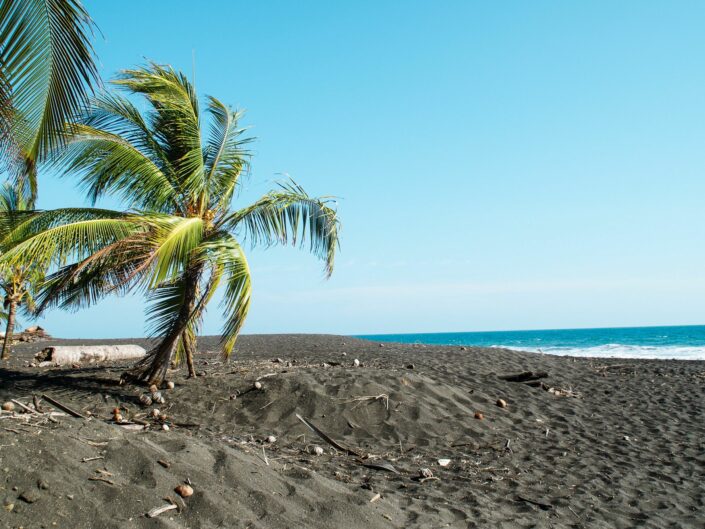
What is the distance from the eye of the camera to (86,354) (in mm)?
14867

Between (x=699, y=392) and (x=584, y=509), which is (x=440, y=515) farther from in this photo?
(x=699, y=392)

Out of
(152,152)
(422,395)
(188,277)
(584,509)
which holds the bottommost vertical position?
(584,509)

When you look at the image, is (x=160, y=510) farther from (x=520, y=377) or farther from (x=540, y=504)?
(x=520, y=377)

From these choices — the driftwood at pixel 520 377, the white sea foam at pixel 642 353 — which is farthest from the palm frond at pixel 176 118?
the white sea foam at pixel 642 353

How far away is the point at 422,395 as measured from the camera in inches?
404

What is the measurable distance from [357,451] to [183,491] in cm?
332

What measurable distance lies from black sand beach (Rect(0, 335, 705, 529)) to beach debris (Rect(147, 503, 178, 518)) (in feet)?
0.10

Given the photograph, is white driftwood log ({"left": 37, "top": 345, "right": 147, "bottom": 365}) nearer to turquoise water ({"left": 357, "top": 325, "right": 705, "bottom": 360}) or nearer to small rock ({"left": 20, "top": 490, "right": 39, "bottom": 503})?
small rock ({"left": 20, "top": 490, "right": 39, "bottom": 503})

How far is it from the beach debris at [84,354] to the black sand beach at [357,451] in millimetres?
1468

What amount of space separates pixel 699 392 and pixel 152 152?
500 inches

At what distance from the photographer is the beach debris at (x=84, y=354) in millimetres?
13820

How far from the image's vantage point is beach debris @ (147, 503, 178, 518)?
4449 millimetres

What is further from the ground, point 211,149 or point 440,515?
point 211,149

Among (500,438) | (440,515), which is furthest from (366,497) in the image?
(500,438)
